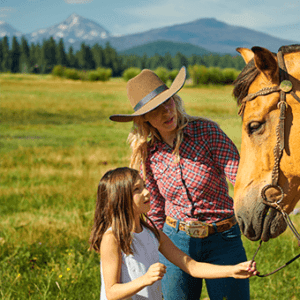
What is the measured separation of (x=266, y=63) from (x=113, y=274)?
4.23 feet

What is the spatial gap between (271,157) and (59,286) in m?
2.36

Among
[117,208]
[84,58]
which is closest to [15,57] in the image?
[84,58]

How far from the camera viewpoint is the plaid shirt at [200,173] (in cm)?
223

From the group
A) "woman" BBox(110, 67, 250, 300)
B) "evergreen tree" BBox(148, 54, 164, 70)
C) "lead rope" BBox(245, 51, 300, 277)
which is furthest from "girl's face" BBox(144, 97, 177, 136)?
"evergreen tree" BBox(148, 54, 164, 70)

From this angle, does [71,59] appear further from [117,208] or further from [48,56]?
[117,208]

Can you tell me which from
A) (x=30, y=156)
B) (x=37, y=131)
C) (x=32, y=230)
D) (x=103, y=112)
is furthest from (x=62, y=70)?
(x=32, y=230)

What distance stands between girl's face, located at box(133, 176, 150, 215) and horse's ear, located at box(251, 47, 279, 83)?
0.85 metres

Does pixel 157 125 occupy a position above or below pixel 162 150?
above

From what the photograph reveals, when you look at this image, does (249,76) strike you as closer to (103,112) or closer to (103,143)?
(103,143)

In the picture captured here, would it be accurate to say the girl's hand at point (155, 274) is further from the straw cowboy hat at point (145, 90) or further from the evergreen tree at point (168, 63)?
the evergreen tree at point (168, 63)

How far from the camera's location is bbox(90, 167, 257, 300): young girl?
5.53 feet

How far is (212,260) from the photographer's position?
226 centimetres

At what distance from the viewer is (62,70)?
291ft

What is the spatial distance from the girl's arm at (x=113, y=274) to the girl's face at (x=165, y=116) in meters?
0.86
